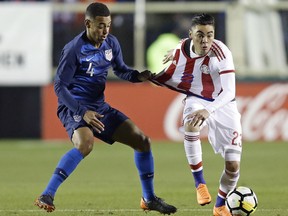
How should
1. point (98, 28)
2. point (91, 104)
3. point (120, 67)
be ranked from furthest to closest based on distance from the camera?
point (120, 67) → point (91, 104) → point (98, 28)

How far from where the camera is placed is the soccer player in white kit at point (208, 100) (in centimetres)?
792

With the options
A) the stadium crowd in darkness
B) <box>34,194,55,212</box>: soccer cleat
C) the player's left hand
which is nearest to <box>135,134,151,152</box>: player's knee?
the player's left hand

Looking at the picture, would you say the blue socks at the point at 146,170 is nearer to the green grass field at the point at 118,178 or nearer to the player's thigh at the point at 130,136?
the player's thigh at the point at 130,136

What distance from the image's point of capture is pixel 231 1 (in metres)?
18.6

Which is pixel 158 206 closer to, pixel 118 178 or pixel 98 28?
pixel 98 28

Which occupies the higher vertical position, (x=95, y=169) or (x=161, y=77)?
(x=161, y=77)

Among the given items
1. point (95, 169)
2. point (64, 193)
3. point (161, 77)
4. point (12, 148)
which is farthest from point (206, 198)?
point (12, 148)

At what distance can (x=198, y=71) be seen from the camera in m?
8.30

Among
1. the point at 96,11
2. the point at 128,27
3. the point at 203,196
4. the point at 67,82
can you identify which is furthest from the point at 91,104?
the point at 128,27

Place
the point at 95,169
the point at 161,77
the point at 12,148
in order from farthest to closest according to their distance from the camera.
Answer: the point at 12,148 → the point at 95,169 → the point at 161,77

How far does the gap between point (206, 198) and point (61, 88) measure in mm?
1585

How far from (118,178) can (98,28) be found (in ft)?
14.4

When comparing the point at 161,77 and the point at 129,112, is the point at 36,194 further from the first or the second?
the point at 129,112

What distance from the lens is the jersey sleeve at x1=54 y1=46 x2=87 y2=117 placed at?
7.83 meters
